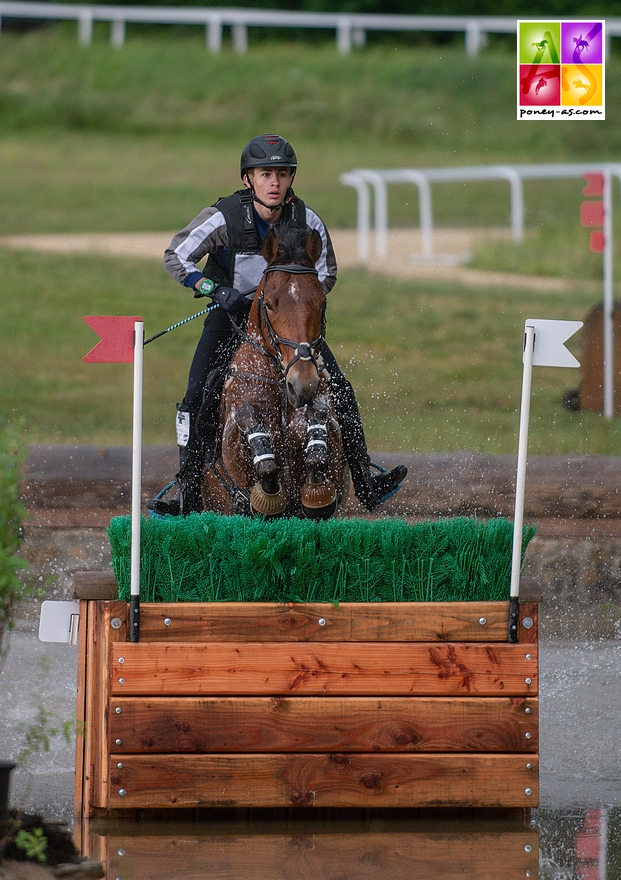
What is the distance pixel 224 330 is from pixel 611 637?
124 inches

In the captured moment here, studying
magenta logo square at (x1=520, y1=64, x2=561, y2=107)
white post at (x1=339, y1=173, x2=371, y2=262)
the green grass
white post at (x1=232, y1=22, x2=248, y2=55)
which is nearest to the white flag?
magenta logo square at (x1=520, y1=64, x2=561, y2=107)

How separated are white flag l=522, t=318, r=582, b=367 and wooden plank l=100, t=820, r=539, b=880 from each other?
1.54 m

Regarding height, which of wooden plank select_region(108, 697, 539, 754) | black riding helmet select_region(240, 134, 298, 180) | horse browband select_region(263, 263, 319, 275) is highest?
black riding helmet select_region(240, 134, 298, 180)

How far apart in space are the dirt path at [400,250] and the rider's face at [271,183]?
11.4 m

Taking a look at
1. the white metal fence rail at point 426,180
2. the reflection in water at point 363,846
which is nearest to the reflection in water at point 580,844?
the reflection in water at point 363,846

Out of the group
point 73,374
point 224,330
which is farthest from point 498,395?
point 224,330

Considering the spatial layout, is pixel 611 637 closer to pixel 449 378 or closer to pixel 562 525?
pixel 562 525

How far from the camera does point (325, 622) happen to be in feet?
15.8

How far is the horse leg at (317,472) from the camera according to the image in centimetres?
534

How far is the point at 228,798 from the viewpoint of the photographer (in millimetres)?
4742

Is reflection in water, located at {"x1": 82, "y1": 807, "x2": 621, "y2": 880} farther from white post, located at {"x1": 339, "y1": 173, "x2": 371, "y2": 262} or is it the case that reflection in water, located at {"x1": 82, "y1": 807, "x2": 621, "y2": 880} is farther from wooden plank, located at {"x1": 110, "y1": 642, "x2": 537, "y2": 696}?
white post, located at {"x1": 339, "y1": 173, "x2": 371, "y2": 262}

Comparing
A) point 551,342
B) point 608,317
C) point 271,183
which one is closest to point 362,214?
point 608,317

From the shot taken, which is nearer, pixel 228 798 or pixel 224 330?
pixel 228 798

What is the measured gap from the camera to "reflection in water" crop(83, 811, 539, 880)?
4.31 metres
